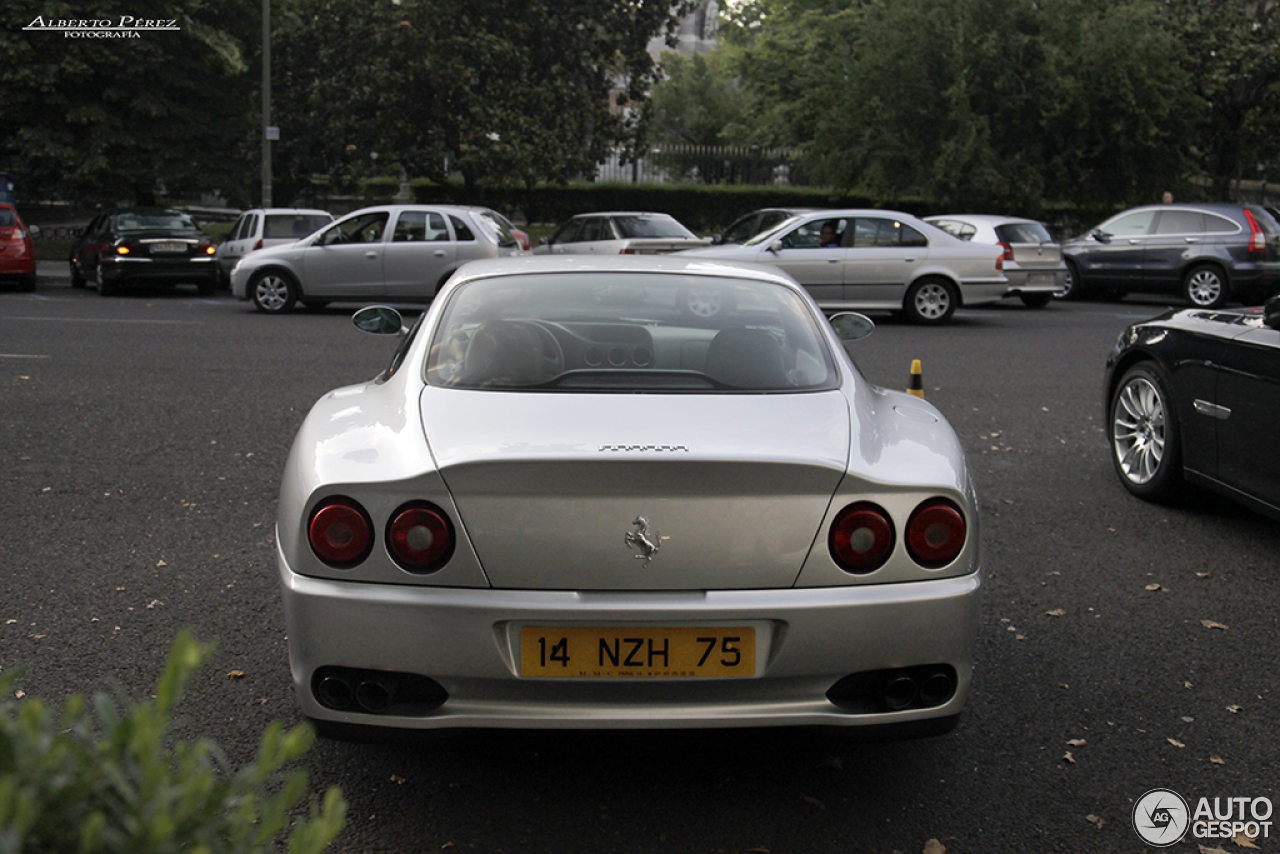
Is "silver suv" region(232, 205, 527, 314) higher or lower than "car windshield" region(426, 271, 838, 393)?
lower

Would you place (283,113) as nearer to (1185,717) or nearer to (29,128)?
(29,128)

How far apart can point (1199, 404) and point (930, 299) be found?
37.7 ft

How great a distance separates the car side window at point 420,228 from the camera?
720 inches

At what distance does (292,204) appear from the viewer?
4022cm

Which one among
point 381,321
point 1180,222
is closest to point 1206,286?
point 1180,222

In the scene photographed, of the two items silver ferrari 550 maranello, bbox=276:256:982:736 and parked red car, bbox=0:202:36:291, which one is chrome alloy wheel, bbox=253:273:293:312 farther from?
silver ferrari 550 maranello, bbox=276:256:982:736

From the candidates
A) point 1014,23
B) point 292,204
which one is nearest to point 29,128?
point 292,204

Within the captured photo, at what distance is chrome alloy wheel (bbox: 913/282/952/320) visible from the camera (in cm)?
1731

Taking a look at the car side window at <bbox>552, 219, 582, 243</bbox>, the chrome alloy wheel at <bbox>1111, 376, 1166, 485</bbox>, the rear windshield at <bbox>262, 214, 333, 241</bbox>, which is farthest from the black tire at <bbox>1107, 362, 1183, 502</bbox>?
the rear windshield at <bbox>262, 214, 333, 241</bbox>

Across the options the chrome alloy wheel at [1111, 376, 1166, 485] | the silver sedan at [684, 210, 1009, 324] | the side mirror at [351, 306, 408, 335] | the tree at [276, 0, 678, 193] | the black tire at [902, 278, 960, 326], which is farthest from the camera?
the tree at [276, 0, 678, 193]

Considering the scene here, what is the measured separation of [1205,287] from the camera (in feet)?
66.4

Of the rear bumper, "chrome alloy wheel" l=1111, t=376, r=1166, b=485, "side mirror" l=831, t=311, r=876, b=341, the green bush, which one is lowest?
"chrome alloy wheel" l=1111, t=376, r=1166, b=485

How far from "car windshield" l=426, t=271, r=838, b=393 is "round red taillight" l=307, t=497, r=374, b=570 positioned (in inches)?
27.4
